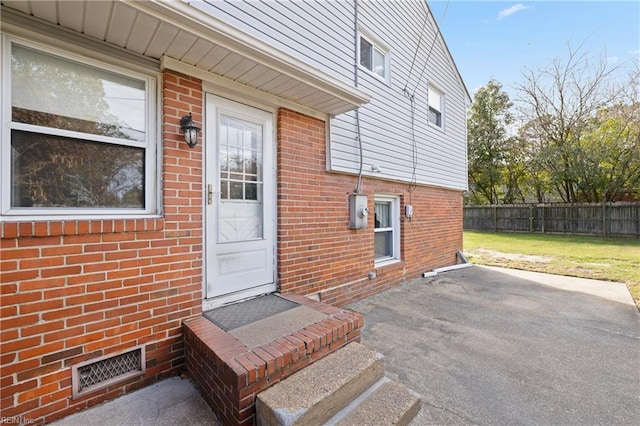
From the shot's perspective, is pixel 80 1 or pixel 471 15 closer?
pixel 80 1

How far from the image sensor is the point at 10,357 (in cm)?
175

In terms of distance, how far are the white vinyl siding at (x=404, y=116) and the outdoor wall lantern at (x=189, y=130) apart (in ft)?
6.40

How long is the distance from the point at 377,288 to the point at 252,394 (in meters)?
3.52

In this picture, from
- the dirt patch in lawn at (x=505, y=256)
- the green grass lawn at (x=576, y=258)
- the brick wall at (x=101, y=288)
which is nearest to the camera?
the brick wall at (x=101, y=288)

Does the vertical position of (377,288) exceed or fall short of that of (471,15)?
it falls short

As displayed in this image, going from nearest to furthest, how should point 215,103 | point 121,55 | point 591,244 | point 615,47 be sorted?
point 121,55
point 215,103
point 591,244
point 615,47

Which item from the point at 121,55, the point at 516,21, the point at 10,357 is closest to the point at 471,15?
the point at 516,21

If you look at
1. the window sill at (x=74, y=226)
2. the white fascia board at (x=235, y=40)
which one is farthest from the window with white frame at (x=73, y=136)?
the white fascia board at (x=235, y=40)

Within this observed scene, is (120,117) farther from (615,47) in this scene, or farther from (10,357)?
(615,47)

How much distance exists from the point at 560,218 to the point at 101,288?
A: 18.7 metres

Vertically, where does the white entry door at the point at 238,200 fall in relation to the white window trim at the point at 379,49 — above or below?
below

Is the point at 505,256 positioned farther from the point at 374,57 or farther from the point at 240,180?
the point at 240,180

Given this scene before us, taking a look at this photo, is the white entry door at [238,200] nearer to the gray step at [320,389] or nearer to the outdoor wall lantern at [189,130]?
the outdoor wall lantern at [189,130]

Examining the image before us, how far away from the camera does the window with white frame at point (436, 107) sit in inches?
271
